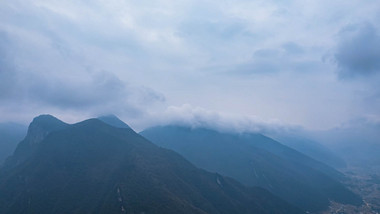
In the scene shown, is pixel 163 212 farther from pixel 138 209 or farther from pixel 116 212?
pixel 116 212

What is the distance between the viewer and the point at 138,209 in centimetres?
19950

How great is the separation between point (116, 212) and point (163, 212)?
1218 inches

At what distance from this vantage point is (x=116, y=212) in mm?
199000

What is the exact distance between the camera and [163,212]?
654ft

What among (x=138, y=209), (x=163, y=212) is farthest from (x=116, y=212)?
(x=163, y=212)

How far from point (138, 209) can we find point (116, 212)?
47.7 feet

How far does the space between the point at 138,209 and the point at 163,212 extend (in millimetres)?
16643
